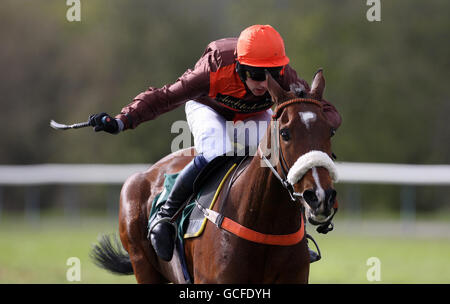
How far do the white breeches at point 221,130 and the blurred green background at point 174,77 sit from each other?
35.7 ft

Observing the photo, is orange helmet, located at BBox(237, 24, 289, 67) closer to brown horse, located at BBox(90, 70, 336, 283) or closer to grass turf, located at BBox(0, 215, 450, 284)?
brown horse, located at BBox(90, 70, 336, 283)

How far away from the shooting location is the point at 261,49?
4328 mm

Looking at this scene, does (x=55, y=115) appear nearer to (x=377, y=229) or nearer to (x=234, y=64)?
(x=377, y=229)

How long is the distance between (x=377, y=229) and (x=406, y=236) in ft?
2.34

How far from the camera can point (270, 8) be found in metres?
25.7

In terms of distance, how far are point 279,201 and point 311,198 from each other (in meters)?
0.51

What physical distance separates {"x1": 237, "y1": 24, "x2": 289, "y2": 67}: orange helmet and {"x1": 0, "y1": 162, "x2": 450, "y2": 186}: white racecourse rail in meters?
10.2

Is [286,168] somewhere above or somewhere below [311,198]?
above

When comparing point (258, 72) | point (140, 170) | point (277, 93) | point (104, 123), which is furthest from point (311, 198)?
point (140, 170)

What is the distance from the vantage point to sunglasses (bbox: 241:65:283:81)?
439 cm

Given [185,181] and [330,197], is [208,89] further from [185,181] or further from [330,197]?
[330,197]

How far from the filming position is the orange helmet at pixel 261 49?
434 centimetres

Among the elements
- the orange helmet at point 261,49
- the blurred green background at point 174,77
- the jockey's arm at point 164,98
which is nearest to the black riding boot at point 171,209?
the jockey's arm at point 164,98

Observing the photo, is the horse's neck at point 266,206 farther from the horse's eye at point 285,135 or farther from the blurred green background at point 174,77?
the blurred green background at point 174,77
